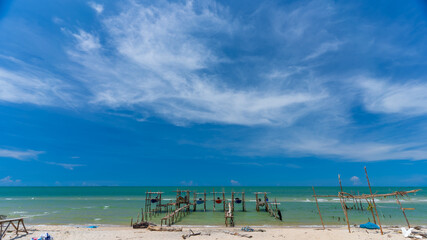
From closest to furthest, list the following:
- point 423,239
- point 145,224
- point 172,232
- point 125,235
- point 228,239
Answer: point 423,239 → point 228,239 → point 125,235 → point 172,232 → point 145,224

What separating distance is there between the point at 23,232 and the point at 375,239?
82.3 feet

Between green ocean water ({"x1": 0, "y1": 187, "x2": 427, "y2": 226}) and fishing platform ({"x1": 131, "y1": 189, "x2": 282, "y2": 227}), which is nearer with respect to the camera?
fishing platform ({"x1": 131, "y1": 189, "x2": 282, "y2": 227})

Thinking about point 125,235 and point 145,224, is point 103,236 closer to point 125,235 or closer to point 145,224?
point 125,235

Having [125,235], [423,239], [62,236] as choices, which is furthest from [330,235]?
[62,236]

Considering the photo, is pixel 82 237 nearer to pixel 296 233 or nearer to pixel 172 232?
pixel 172 232

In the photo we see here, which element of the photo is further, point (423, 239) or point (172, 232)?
point (172, 232)

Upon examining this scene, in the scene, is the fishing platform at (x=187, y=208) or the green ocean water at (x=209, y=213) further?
the green ocean water at (x=209, y=213)

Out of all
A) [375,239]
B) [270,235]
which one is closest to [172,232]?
[270,235]

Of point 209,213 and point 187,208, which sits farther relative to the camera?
point 187,208

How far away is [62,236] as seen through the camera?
54.4ft

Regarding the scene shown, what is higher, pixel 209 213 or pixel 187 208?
pixel 187 208

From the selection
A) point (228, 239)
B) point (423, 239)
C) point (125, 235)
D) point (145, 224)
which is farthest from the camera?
point (145, 224)

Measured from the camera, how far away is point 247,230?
19.2m

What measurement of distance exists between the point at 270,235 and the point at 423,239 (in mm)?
9393
